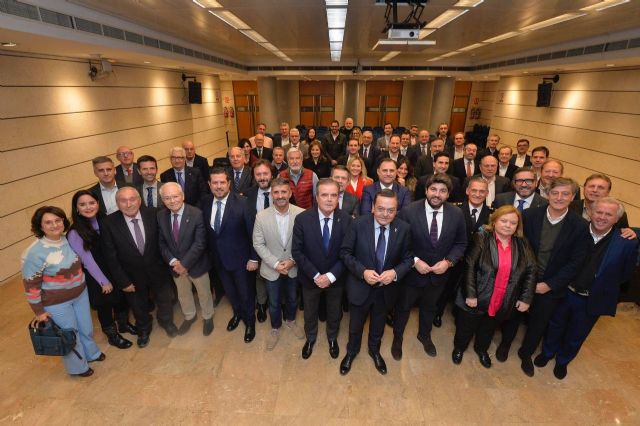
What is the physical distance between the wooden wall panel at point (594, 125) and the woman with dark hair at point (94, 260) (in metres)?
9.34

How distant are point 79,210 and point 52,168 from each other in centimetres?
313

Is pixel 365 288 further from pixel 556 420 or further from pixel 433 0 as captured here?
pixel 433 0

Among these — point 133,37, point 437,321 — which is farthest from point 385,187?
point 133,37

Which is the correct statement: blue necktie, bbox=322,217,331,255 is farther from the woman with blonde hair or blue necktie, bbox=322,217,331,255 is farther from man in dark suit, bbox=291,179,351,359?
the woman with blonde hair

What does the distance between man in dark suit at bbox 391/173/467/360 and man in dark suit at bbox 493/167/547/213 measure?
982 mm

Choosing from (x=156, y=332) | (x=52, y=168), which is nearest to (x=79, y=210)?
(x=156, y=332)

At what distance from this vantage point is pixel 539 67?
8078mm

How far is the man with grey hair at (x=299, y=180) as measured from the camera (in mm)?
4004

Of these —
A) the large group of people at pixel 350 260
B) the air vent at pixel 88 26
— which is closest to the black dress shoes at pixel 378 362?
the large group of people at pixel 350 260

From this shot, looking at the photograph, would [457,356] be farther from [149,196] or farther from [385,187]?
[149,196]

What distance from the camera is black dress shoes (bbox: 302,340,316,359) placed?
318 cm

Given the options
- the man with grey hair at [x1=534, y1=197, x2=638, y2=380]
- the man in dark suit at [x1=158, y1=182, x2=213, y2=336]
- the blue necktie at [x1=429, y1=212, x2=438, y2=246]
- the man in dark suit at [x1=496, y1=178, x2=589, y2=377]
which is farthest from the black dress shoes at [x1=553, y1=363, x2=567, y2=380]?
Answer: the man in dark suit at [x1=158, y1=182, x2=213, y2=336]

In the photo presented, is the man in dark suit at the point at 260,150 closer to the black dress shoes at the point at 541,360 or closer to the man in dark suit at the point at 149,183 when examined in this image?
the man in dark suit at the point at 149,183

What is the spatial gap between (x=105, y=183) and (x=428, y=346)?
4137mm
